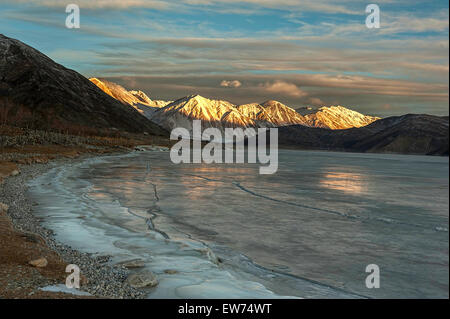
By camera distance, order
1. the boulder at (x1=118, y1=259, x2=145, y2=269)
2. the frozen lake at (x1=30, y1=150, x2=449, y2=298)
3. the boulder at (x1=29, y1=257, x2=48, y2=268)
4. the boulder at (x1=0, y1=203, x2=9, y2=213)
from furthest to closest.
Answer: the boulder at (x1=0, y1=203, x2=9, y2=213), the boulder at (x1=118, y1=259, x2=145, y2=269), the frozen lake at (x1=30, y1=150, x2=449, y2=298), the boulder at (x1=29, y1=257, x2=48, y2=268)

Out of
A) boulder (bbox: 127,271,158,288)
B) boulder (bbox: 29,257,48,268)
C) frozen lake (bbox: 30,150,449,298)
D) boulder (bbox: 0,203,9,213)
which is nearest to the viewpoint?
boulder (bbox: 127,271,158,288)

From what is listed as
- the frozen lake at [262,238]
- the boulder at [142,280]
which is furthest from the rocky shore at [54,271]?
the frozen lake at [262,238]

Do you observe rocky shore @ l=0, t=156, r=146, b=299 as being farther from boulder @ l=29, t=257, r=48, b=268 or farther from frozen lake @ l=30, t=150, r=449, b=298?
frozen lake @ l=30, t=150, r=449, b=298

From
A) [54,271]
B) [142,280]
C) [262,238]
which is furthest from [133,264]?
[262,238]

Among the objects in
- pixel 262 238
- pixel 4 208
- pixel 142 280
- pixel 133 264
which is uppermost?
pixel 4 208

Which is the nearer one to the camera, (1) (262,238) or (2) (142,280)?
(2) (142,280)

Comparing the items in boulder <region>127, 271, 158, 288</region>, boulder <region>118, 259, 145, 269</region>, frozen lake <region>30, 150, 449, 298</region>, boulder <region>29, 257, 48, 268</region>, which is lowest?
frozen lake <region>30, 150, 449, 298</region>

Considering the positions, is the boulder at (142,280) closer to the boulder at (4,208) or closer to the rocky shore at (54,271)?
the rocky shore at (54,271)

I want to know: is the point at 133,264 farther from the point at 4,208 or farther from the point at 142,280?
the point at 4,208

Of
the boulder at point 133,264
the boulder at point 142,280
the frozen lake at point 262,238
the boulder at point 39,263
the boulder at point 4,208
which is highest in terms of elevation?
the boulder at point 39,263

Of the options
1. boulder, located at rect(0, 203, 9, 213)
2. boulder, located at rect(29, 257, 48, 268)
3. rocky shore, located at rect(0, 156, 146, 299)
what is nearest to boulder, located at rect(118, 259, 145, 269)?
rocky shore, located at rect(0, 156, 146, 299)

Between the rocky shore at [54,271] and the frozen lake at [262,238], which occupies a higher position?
the rocky shore at [54,271]
